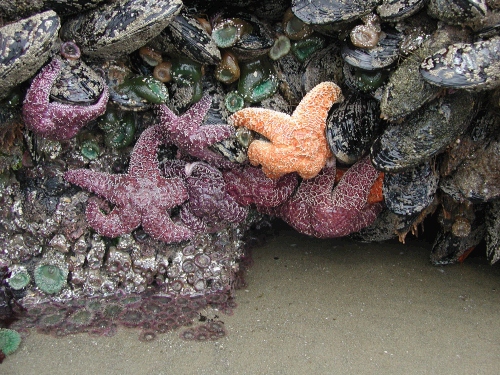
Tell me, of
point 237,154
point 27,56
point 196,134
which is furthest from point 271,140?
point 27,56

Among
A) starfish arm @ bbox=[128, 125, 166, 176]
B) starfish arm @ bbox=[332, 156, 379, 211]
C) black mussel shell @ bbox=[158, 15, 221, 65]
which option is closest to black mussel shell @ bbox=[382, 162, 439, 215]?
starfish arm @ bbox=[332, 156, 379, 211]

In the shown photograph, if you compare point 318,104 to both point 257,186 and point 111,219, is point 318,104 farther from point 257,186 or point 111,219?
point 111,219

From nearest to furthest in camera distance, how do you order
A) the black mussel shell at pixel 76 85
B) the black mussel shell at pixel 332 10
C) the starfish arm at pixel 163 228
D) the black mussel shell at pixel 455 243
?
the black mussel shell at pixel 332 10
the black mussel shell at pixel 76 85
the starfish arm at pixel 163 228
the black mussel shell at pixel 455 243

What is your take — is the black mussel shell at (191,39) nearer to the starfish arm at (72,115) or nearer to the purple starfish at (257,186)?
the starfish arm at (72,115)

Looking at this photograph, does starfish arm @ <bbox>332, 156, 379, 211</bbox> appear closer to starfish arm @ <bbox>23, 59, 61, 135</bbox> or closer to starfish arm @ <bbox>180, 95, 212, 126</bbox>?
starfish arm @ <bbox>180, 95, 212, 126</bbox>

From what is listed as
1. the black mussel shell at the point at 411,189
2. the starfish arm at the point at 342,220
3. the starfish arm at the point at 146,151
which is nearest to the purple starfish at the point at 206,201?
the starfish arm at the point at 146,151

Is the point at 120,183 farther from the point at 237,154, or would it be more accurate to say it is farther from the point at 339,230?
the point at 339,230
